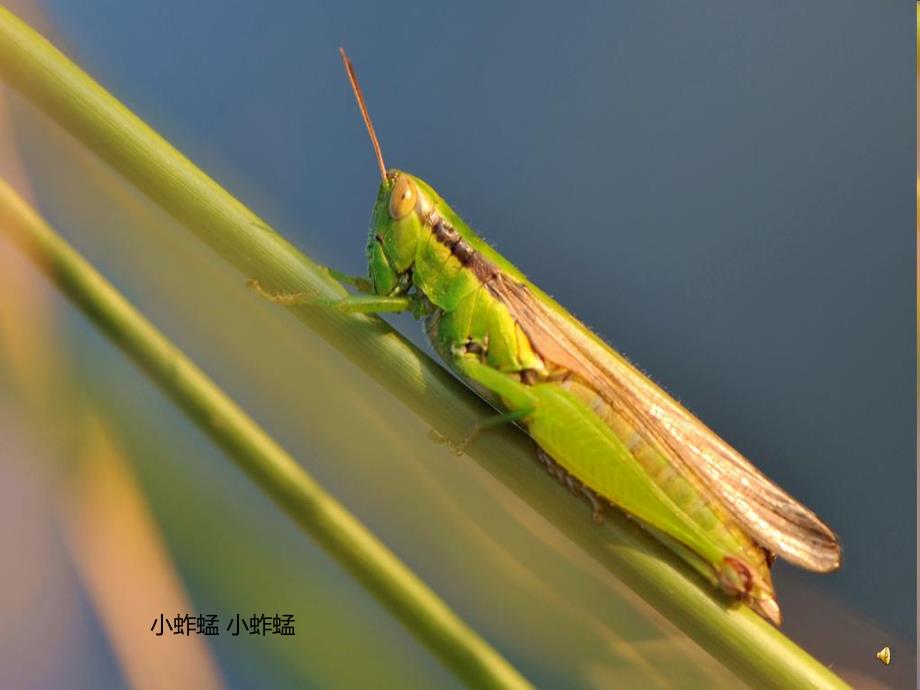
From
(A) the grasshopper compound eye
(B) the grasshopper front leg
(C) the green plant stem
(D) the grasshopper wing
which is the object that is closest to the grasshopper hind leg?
(C) the green plant stem

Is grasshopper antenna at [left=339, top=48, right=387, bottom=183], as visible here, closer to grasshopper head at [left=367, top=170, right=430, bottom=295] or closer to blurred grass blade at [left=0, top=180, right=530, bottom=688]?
grasshopper head at [left=367, top=170, right=430, bottom=295]

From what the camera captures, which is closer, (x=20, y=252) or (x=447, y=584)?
(x=20, y=252)

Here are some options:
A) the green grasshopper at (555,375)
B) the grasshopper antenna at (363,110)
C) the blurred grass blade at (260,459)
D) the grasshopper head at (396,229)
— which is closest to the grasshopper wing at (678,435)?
the green grasshopper at (555,375)

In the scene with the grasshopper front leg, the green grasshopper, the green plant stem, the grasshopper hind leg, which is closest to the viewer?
the green plant stem

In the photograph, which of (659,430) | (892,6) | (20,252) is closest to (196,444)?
(20,252)

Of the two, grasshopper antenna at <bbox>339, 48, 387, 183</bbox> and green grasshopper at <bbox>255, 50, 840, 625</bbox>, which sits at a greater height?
grasshopper antenna at <bbox>339, 48, 387, 183</bbox>

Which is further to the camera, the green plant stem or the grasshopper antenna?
the grasshopper antenna

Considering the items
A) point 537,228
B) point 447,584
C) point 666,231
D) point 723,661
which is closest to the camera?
point 723,661

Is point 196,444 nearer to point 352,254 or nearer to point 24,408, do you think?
point 24,408
